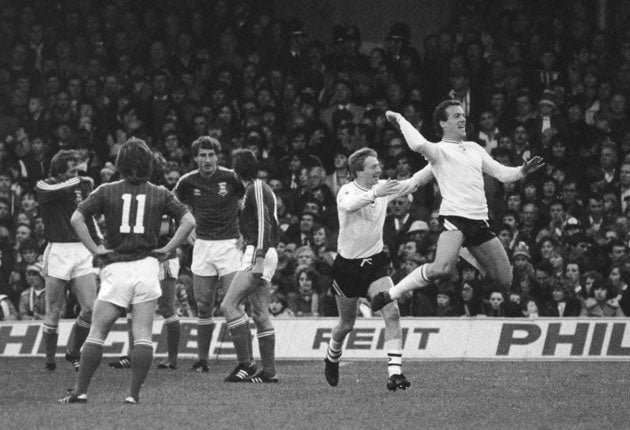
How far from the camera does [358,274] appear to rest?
1262cm

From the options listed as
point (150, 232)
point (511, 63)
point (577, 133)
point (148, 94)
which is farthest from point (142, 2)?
point (150, 232)

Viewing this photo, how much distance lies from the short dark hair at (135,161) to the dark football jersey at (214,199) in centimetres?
336

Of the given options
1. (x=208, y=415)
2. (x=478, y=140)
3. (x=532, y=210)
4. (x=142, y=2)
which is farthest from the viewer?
(x=142, y=2)

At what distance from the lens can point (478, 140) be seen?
2028cm

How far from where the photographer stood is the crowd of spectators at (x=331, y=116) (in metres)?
18.1

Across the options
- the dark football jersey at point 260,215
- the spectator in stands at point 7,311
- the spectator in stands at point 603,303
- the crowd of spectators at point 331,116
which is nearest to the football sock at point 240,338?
the dark football jersey at point 260,215

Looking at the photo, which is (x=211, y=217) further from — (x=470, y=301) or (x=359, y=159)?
(x=470, y=301)

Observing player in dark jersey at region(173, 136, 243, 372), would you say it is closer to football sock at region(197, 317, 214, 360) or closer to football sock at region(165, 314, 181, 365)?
football sock at region(197, 317, 214, 360)

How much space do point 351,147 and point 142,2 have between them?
577 centimetres

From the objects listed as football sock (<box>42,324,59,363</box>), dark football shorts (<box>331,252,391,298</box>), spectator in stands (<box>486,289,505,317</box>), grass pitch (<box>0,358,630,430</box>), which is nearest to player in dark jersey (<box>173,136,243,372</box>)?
grass pitch (<box>0,358,630,430</box>)

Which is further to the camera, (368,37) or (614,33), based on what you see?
(368,37)

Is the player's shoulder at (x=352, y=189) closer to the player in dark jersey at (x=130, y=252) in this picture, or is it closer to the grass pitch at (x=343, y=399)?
the grass pitch at (x=343, y=399)

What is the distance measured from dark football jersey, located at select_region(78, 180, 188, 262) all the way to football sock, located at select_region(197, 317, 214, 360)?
12.4 ft

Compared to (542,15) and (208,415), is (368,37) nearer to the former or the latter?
(542,15)
